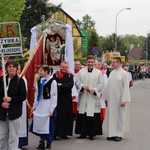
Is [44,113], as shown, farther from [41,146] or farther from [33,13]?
[33,13]

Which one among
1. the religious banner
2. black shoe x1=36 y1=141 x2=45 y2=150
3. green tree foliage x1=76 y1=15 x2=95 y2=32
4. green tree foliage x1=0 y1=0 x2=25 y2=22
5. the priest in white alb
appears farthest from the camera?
green tree foliage x1=76 y1=15 x2=95 y2=32

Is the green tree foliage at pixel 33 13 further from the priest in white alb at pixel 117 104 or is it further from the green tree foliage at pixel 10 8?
A: the priest in white alb at pixel 117 104

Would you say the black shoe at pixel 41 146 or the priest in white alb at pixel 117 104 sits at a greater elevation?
the priest in white alb at pixel 117 104

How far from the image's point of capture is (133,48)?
5743 inches

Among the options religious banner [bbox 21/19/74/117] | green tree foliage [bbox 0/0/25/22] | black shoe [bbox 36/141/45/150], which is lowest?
black shoe [bbox 36/141/45/150]

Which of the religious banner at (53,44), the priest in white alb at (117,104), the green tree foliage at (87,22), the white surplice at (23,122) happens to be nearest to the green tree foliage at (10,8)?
the religious banner at (53,44)

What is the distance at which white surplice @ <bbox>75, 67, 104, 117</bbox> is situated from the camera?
9094mm

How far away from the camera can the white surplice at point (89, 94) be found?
29.8ft

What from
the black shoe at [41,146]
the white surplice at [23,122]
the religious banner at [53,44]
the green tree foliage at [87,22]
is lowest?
the black shoe at [41,146]

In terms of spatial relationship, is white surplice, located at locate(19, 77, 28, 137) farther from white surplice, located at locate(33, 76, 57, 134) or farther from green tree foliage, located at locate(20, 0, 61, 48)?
green tree foliage, located at locate(20, 0, 61, 48)

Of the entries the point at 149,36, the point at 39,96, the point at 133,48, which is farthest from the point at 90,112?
the point at 133,48

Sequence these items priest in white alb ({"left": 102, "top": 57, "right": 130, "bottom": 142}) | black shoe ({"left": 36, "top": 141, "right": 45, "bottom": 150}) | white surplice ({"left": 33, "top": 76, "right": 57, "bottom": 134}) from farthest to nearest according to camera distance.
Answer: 1. priest in white alb ({"left": 102, "top": 57, "right": 130, "bottom": 142})
2. black shoe ({"left": 36, "top": 141, "right": 45, "bottom": 150})
3. white surplice ({"left": 33, "top": 76, "right": 57, "bottom": 134})

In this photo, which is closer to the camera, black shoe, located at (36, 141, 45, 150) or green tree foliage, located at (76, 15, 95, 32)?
black shoe, located at (36, 141, 45, 150)

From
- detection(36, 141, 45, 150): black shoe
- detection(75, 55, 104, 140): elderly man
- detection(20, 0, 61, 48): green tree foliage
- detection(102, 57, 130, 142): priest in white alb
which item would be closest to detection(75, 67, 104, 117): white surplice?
detection(75, 55, 104, 140): elderly man
